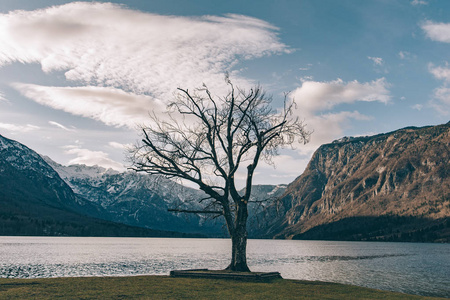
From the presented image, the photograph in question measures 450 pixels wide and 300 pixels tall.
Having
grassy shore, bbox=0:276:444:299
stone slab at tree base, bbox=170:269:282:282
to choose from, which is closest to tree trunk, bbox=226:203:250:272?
stone slab at tree base, bbox=170:269:282:282

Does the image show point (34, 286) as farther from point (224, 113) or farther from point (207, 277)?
point (224, 113)

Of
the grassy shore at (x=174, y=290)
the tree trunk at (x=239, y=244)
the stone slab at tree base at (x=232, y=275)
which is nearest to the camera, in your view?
the grassy shore at (x=174, y=290)

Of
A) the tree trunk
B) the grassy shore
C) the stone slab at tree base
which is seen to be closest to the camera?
the grassy shore

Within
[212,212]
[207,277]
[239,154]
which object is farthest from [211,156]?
[207,277]

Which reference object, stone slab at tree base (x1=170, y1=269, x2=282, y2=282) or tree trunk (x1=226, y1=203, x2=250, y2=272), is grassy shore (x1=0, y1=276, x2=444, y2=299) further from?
tree trunk (x1=226, y1=203, x2=250, y2=272)

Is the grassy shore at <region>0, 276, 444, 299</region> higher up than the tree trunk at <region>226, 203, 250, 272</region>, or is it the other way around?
the tree trunk at <region>226, 203, 250, 272</region>

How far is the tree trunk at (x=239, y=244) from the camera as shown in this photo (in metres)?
32.8

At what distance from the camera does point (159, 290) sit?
2297cm

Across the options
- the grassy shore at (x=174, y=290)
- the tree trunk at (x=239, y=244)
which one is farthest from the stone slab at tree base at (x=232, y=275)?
the tree trunk at (x=239, y=244)

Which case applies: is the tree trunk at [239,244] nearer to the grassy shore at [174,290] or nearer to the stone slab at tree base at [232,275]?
the stone slab at tree base at [232,275]

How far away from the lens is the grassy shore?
21.1m

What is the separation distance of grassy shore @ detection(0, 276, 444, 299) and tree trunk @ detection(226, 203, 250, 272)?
5.14 m

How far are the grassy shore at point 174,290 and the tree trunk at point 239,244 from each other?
5.14 m

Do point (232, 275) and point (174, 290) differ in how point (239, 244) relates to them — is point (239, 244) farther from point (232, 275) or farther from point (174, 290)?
point (174, 290)
